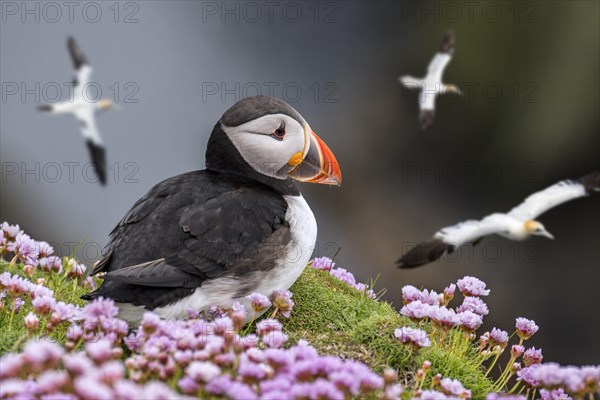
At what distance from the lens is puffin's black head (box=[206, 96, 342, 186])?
4.94m

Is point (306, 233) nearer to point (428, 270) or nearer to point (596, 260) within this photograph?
point (428, 270)

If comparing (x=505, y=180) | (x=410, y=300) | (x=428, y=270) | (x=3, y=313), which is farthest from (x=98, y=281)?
(x=505, y=180)

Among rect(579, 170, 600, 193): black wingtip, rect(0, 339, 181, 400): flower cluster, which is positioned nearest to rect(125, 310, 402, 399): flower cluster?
rect(0, 339, 181, 400): flower cluster

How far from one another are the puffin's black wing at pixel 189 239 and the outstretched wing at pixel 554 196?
1382 millimetres

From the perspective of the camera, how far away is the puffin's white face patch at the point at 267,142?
4.93m

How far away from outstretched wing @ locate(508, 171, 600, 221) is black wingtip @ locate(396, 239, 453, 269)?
0.51 m

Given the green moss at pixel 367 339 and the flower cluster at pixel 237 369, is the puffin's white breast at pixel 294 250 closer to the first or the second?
the green moss at pixel 367 339

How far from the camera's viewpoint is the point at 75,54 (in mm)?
5117

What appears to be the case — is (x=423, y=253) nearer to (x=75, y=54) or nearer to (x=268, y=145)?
(x=268, y=145)

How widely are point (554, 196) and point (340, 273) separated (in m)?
2.13

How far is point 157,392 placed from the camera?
253 centimetres

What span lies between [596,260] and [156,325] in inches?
335

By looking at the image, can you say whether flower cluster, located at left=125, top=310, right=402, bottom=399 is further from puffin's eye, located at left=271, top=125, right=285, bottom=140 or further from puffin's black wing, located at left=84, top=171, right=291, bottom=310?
puffin's eye, located at left=271, top=125, right=285, bottom=140

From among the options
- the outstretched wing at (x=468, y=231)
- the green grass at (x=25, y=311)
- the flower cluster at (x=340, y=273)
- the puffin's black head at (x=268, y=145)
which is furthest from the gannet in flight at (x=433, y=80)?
the green grass at (x=25, y=311)
